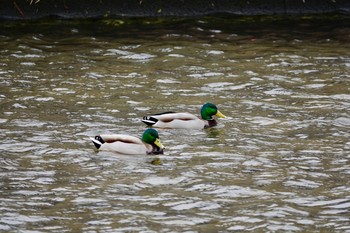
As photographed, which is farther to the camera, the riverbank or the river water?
the riverbank

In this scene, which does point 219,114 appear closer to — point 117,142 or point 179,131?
point 179,131

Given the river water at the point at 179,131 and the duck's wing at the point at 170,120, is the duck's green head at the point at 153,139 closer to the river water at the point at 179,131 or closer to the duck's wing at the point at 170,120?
the river water at the point at 179,131

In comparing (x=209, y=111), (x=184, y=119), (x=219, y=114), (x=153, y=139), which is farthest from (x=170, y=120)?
(x=153, y=139)

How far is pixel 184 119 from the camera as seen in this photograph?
14.1m

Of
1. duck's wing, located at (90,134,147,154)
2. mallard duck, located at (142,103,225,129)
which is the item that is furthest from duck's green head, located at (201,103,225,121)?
duck's wing, located at (90,134,147,154)

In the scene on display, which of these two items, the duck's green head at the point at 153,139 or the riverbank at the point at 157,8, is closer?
the duck's green head at the point at 153,139

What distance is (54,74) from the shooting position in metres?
17.0

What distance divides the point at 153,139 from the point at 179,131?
4.09 ft

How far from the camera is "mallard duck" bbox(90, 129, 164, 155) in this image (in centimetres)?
1275

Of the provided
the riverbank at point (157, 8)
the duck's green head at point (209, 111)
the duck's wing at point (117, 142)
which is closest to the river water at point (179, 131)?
the duck's wing at point (117, 142)

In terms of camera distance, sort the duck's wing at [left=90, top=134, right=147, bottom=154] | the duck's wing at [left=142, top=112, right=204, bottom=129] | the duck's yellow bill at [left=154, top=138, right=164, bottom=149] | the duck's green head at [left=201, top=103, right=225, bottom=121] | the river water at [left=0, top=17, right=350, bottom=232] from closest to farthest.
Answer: the river water at [left=0, top=17, right=350, bottom=232]
the duck's wing at [left=90, top=134, right=147, bottom=154]
the duck's yellow bill at [left=154, top=138, right=164, bottom=149]
the duck's wing at [left=142, top=112, right=204, bottom=129]
the duck's green head at [left=201, top=103, right=225, bottom=121]

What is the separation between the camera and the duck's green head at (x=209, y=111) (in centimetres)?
1425

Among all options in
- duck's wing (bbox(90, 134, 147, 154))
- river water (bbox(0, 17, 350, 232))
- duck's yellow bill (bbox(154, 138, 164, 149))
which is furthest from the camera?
duck's yellow bill (bbox(154, 138, 164, 149))

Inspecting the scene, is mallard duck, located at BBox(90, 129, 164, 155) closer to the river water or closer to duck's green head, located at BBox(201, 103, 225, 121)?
the river water
